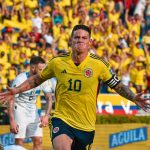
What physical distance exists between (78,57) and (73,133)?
3.20 feet

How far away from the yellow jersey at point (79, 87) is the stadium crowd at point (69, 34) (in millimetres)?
12457

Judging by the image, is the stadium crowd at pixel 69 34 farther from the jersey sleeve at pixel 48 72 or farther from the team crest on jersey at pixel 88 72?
the team crest on jersey at pixel 88 72

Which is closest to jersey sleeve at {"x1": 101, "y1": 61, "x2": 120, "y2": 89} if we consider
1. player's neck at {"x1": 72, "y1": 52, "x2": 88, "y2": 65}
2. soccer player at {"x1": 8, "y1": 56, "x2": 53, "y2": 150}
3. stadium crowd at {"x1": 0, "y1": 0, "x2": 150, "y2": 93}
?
player's neck at {"x1": 72, "y1": 52, "x2": 88, "y2": 65}

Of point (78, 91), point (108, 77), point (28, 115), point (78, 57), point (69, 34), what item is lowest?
point (28, 115)

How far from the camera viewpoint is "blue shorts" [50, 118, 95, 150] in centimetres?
895

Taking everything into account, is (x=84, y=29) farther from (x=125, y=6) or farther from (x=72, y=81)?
(x=125, y=6)

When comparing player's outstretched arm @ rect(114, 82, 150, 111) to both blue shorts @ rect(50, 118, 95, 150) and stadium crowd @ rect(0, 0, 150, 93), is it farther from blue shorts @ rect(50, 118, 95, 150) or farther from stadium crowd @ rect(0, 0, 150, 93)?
stadium crowd @ rect(0, 0, 150, 93)

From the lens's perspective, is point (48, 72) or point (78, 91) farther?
point (48, 72)

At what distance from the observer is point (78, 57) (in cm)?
899

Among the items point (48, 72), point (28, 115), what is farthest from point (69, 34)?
point (48, 72)

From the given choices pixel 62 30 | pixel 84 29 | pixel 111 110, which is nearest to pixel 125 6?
pixel 62 30

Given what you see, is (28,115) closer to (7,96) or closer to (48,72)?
(48,72)

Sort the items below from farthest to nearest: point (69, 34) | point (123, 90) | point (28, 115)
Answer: point (69, 34) < point (28, 115) < point (123, 90)

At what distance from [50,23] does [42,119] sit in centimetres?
1336
